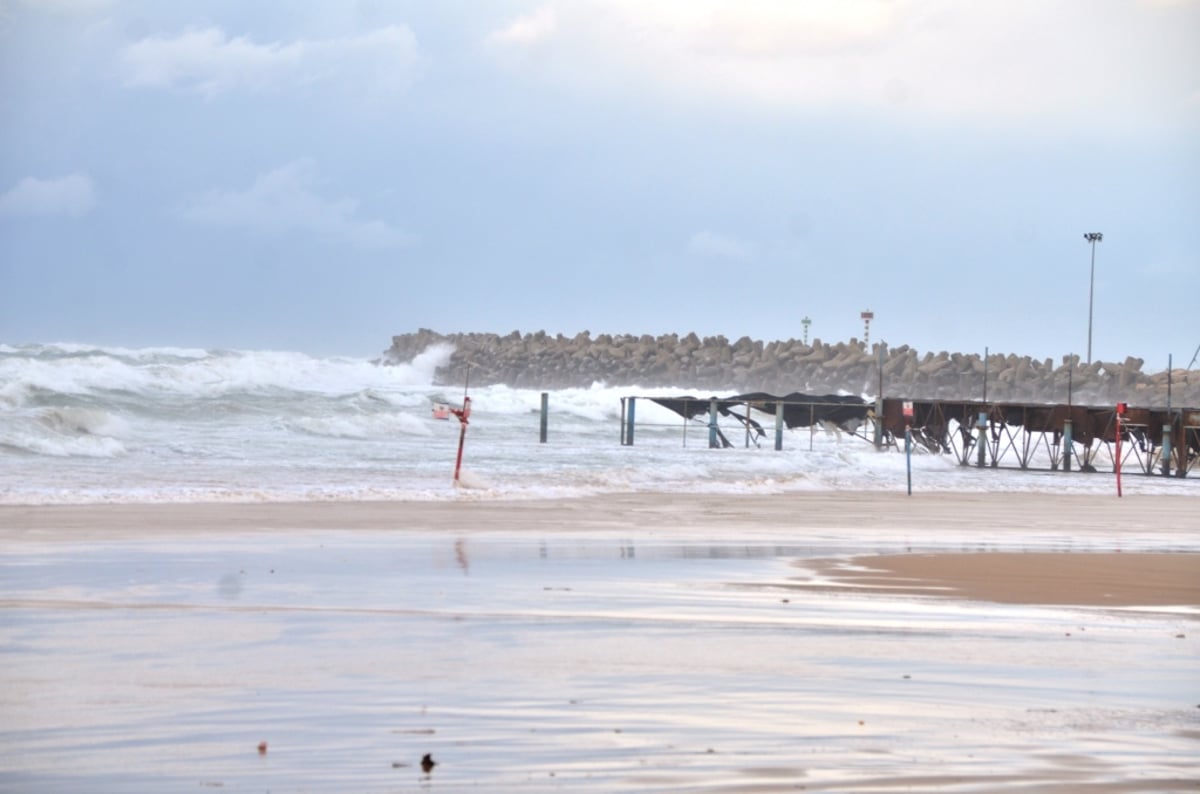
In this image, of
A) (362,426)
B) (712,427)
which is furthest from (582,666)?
(362,426)

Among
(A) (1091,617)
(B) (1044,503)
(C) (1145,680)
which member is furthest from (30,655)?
(B) (1044,503)

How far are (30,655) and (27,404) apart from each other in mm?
34031

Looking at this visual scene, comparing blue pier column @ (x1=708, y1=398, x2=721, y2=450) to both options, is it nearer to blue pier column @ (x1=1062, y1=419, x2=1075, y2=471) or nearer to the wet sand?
blue pier column @ (x1=1062, y1=419, x2=1075, y2=471)

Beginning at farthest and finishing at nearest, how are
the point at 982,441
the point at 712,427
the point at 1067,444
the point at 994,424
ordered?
1. the point at 994,424
2. the point at 712,427
3. the point at 982,441
4. the point at 1067,444

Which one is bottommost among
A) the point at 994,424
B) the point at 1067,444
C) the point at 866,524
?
the point at 866,524

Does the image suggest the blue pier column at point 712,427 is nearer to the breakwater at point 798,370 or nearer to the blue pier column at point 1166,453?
the blue pier column at point 1166,453

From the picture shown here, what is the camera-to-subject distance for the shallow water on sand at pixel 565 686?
473 centimetres

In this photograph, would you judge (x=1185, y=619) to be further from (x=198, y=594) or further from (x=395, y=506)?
(x=395, y=506)

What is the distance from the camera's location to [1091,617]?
8.80m

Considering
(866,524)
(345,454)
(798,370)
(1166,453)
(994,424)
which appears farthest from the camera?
(798,370)

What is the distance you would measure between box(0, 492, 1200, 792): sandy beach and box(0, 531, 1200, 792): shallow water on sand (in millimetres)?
20

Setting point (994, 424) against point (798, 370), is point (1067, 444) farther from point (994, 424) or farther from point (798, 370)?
point (798, 370)

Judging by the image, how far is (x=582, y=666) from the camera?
6.56 m

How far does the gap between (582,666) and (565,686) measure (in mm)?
474
